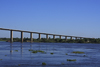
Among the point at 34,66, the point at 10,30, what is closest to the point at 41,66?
the point at 34,66

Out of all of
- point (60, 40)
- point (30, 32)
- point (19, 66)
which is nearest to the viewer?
point (19, 66)

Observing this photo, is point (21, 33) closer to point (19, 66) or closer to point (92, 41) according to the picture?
point (92, 41)

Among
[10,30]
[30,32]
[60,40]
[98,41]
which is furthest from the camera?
[60,40]

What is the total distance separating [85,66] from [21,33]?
4411 inches

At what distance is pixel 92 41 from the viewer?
564 feet

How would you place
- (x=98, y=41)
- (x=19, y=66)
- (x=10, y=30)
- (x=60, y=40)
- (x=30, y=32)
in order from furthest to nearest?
1. (x=60, y=40)
2. (x=98, y=41)
3. (x=30, y=32)
4. (x=10, y=30)
5. (x=19, y=66)

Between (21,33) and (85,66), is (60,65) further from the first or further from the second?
(21,33)

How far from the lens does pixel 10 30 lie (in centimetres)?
13238

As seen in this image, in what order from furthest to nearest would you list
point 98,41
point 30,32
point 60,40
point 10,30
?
1. point 60,40
2. point 98,41
3. point 30,32
4. point 10,30

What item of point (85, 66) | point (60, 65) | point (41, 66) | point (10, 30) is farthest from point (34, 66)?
point (10, 30)

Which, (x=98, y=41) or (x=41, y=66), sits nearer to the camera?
(x=41, y=66)

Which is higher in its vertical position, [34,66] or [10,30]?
[10,30]

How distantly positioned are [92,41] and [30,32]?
2266 inches

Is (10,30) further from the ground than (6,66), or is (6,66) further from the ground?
(10,30)
